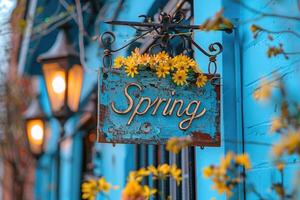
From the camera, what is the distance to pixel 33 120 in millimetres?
6441

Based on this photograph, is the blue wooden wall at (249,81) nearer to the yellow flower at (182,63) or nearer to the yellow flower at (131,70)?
the yellow flower at (182,63)

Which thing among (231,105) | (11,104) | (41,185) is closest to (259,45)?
(231,105)

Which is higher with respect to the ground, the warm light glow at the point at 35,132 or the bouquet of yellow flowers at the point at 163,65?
the bouquet of yellow flowers at the point at 163,65

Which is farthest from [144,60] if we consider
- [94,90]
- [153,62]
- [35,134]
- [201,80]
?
[94,90]

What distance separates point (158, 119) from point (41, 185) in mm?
8218

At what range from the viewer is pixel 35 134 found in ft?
21.0

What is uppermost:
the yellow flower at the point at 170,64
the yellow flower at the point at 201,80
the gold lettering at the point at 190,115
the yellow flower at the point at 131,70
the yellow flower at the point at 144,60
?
the yellow flower at the point at 144,60

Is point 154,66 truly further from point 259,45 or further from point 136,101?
point 259,45

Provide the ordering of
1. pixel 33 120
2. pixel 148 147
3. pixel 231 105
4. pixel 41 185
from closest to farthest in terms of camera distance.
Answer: pixel 231 105
pixel 148 147
pixel 33 120
pixel 41 185

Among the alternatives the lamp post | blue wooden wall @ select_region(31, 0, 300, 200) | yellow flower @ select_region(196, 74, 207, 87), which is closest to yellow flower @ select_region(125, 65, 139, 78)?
yellow flower @ select_region(196, 74, 207, 87)

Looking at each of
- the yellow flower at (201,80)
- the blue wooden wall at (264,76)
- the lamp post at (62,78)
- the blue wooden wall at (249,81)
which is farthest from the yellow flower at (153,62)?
the lamp post at (62,78)

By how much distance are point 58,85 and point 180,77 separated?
2.15m

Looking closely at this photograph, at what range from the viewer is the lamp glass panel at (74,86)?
16.5 ft

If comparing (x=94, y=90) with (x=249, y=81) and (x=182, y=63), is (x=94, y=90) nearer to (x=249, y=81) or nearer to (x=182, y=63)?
(x=249, y=81)
